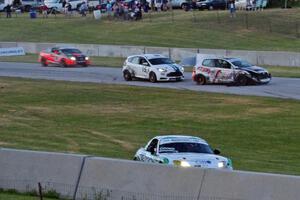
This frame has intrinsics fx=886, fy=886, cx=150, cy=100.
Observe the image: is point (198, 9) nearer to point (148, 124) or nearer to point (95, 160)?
point (148, 124)

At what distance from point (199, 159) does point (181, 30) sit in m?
52.7

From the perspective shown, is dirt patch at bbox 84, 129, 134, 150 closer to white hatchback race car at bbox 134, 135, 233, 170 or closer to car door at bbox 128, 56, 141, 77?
white hatchback race car at bbox 134, 135, 233, 170

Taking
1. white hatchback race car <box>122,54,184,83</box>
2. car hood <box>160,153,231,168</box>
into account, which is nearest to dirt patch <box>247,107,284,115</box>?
white hatchback race car <box>122,54,184,83</box>

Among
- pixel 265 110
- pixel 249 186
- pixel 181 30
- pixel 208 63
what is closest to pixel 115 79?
pixel 208 63

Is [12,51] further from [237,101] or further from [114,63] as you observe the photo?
→ [237,101]

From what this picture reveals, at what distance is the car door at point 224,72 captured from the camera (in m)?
40.8

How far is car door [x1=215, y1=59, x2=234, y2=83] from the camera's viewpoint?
4075cm

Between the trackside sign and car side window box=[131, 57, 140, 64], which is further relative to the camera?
the trackside sign

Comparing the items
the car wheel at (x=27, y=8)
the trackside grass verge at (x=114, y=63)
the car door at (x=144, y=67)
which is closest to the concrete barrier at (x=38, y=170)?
the car door at (x=144, y=67)

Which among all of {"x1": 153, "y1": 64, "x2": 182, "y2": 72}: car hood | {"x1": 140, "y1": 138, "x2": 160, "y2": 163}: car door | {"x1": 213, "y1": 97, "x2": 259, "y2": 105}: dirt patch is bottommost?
{"x1": 153, "y1": 64, "x2": 182, "y2": 72}: car hood

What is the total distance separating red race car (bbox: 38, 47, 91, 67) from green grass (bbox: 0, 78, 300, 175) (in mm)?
11796

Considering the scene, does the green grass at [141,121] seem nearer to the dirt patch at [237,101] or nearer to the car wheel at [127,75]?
the dirt patch at [237,101]

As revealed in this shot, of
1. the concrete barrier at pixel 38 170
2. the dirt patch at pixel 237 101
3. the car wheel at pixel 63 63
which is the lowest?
the car wheel at pixel 63 63

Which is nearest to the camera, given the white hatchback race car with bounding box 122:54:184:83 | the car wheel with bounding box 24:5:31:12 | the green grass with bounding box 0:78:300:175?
the green grass with bounding box 0:78:300:175
